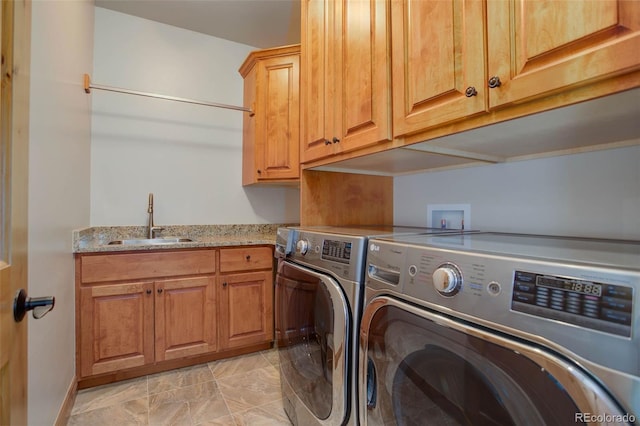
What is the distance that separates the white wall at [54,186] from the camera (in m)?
1.14

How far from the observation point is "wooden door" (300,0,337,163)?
1512 mm

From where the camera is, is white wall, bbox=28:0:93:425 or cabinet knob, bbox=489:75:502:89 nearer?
cabinet knob, bbox=489:75:502:89

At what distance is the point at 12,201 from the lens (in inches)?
23.5

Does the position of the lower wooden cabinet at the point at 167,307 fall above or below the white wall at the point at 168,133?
below

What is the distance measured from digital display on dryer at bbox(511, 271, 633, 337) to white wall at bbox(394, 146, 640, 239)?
2.40 feet

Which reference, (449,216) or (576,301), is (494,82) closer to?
(576,301)

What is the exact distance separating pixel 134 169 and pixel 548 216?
8.87 feet

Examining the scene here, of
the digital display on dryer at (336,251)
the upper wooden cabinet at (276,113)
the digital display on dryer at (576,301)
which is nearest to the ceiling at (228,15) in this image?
the upper wooden cabinet at (276,113)

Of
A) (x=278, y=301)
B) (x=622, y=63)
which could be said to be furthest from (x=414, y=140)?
(x=278, y=301)

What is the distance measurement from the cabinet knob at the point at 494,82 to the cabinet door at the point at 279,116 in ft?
5.54

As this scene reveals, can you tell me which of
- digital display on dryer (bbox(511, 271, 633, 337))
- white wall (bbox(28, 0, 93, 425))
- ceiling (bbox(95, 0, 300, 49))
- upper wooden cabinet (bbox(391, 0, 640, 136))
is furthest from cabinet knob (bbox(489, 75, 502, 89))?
ceiling (bbox(95, 0, 300, 49))

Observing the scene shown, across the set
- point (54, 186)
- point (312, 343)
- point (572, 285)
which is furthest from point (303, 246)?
point (54, 186)

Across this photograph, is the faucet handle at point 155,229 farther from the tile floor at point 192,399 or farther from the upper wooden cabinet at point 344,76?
the upper wooden cabinet at point 344,76

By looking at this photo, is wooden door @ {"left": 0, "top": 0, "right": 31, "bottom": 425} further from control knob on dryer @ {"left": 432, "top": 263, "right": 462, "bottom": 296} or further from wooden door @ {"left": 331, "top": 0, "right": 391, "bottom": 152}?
wooden door @ {"left": 331, "top": 0, "right": 391, "bottom": 152}
